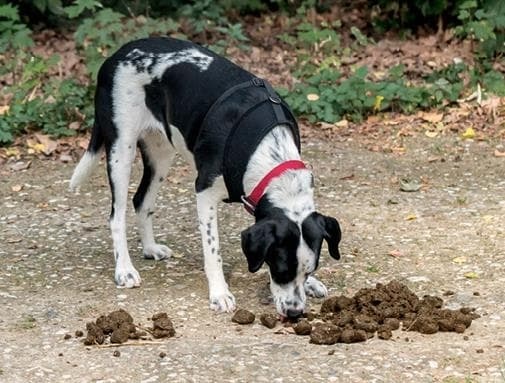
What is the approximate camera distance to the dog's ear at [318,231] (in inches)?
217

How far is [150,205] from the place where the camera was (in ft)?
22.7

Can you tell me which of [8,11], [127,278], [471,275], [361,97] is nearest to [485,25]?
[361,97]

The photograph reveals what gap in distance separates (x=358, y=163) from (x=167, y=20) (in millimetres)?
3700

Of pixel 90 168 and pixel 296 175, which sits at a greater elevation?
pixel 296 175

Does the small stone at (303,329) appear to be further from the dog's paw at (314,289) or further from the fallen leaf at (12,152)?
the fallen leaf at (12,152)

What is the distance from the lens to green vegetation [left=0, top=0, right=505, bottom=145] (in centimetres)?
983

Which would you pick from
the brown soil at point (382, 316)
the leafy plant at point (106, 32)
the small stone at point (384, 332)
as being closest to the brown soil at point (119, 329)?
the brown soil at point (382, 316)

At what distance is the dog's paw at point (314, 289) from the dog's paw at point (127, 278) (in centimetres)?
104

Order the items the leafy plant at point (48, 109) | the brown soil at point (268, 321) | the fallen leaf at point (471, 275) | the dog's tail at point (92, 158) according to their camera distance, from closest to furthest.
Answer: the brown soil at point (268, 321)
the fallen leaf at point (471, 275)
the dog's tail at point (92, 158)
the leafy plant at point (48, 109)

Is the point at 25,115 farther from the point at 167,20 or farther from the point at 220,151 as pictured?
the point at 220,151

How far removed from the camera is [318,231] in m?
5.53

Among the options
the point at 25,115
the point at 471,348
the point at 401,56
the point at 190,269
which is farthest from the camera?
the point at 401,56

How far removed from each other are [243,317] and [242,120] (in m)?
1.09

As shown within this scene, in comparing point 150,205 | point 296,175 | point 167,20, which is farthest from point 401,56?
point 296,175
